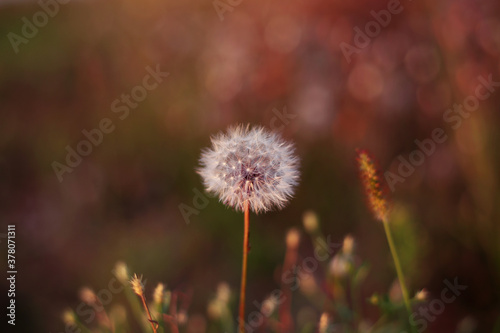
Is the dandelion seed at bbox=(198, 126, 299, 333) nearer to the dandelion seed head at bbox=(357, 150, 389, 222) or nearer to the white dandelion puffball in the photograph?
the white dandelion puffball

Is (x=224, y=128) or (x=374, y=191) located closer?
(x=374, y=191)

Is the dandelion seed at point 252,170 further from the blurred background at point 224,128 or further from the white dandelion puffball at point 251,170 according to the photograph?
the blurred background at point 224,128

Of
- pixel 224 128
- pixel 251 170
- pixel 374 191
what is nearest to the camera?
pixel 374 191

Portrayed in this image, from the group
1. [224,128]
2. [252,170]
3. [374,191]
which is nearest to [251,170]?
[252,170]

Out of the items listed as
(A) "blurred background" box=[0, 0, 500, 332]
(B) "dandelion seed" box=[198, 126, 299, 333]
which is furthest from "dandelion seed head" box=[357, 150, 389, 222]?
(A) "blurred background" box=[0, 0, 500, 332]

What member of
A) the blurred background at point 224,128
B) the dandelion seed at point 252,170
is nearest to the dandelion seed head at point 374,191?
the dandelion seed at point 252,170

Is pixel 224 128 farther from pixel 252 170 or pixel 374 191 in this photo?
pixel 374 191

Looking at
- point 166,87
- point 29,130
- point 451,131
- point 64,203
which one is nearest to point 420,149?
point 451,131

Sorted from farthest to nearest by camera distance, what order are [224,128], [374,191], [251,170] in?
1. [224,128]
2. [251,170]
3. [374,191]
